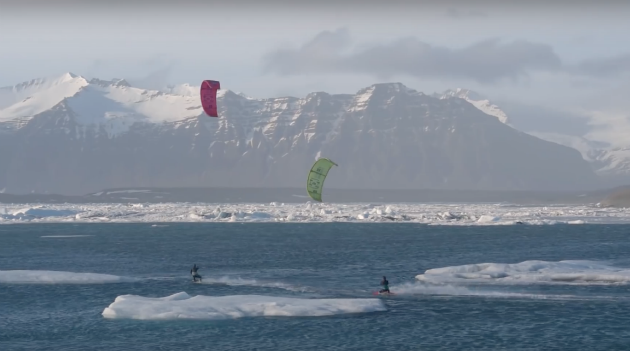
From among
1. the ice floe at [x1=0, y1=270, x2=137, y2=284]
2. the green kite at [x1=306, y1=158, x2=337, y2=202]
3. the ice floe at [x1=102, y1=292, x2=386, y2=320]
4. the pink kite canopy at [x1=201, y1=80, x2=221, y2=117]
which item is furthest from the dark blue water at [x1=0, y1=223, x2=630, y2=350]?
the pink kite canopy at [x1=201, y1=80, x2=221, y2=117]

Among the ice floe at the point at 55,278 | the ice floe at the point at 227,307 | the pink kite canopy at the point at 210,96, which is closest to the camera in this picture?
the ice floe at the point at 227,307

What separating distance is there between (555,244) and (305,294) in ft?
122

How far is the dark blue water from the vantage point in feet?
102

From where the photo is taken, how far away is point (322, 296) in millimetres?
39156

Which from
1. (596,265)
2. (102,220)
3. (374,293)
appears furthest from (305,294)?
(102,220)

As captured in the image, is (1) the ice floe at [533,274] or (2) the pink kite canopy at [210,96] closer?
(1) the ice floe at [533,274]

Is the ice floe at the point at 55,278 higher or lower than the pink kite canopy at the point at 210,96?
lower

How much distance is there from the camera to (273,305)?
3503 cm

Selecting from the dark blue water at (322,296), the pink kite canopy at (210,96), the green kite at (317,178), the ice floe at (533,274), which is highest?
the pink kite canopy at (210,96)

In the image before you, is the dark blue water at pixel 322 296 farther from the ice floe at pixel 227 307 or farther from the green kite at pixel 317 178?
the green kite at pixel 317 178

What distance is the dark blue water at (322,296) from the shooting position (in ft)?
102

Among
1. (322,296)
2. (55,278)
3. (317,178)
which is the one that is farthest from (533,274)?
(55,278)

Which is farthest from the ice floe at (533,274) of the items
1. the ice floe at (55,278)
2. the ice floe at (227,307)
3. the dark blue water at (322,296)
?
the ice floe at (55,278)

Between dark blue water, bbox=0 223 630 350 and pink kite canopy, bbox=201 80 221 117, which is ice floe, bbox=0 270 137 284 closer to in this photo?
dark blue water, bbox=0 223 630 350
